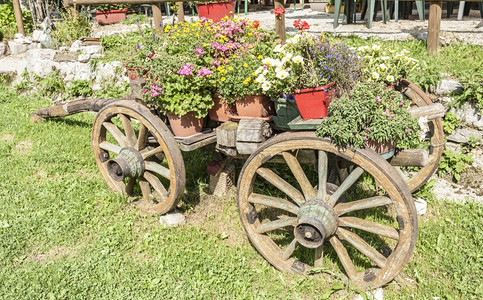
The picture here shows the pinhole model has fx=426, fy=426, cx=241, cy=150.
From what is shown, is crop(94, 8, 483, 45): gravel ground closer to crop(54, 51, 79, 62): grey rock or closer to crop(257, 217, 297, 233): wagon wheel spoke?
crop(54, 51, 79, 62): grey rock

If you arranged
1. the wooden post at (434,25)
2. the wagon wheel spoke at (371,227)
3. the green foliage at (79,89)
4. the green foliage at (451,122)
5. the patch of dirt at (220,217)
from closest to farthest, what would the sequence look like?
the wagon wheel spoke at (371,227)
the patch of dirt at (220,217)
the green foliage at (451,122)
the wooden post at (434,25)
the green foliage at (79,89)

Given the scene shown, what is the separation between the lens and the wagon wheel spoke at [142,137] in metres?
3.36

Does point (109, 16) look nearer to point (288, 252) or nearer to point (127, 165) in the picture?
point (127, 165)

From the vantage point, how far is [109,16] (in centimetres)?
909

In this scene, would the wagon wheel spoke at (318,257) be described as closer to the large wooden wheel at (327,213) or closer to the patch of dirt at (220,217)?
the large wooden wheel at (327,213)

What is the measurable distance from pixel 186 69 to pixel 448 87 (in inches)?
102

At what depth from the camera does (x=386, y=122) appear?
240 cm

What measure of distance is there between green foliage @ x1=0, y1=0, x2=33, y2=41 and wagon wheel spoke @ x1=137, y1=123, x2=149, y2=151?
765 centimetres

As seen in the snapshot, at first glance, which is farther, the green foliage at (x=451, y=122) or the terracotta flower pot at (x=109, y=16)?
the terracotta flower pot at (x=109, y=16)

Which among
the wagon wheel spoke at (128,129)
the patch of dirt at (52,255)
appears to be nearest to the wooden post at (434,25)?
the wagon wheel spoke at (128,129)

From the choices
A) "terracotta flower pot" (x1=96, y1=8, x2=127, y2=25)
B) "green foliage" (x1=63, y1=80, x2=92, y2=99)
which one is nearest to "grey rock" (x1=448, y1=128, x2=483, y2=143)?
"green foliage" (x1=63, y1=80, x2=92, y2=99)

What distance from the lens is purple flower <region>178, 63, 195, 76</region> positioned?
300 cm

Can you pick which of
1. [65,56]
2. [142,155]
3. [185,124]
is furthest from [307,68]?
[65,56]

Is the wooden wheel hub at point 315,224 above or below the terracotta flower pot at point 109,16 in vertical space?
below
